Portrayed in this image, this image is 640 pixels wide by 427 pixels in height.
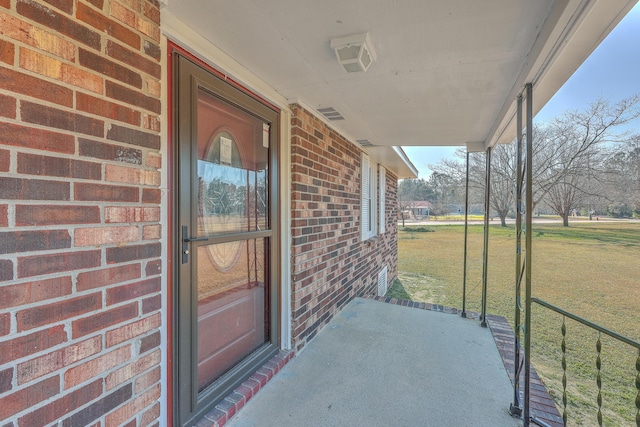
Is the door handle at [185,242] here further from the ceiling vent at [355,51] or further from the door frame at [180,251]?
the ceiling vent at [355,51]

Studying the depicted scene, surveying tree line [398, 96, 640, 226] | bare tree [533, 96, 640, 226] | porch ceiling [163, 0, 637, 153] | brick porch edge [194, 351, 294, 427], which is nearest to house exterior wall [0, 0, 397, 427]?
brick porch edge [194, 351, 294, 427]

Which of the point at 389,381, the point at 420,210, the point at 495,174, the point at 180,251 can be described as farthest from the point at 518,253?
the point at 420,210

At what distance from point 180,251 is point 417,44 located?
175cm

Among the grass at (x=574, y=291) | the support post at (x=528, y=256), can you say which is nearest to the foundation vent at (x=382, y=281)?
the grass at (x=574, y=291)

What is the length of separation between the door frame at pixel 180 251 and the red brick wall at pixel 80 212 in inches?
6.3

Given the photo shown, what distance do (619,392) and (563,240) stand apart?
7.83 meters

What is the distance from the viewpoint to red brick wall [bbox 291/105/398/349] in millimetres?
2531

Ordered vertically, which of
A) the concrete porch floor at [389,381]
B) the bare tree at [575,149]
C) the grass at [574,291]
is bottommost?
the grass at [574,291]

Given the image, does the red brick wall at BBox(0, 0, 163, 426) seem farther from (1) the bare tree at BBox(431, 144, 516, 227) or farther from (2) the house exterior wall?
(1) the bare tree at BBox(431, 144, 516, 227)

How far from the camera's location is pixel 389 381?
7.16ft

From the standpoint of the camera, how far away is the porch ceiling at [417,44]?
1280mm

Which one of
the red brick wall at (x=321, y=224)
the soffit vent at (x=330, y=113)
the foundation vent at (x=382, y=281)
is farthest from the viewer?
the foundation vent at (x=382, y=281)

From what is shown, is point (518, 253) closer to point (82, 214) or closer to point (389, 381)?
point (389, 381)

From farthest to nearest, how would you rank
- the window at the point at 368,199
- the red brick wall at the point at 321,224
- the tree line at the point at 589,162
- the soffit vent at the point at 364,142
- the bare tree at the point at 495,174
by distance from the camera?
1. the bare tree at the point at 495,174
2. the window at the point at 368,199
3. the soffit vent at the point at 364,142
4. the tree line at the point at 589,162
5. the red brick wall at the point at 321,224
